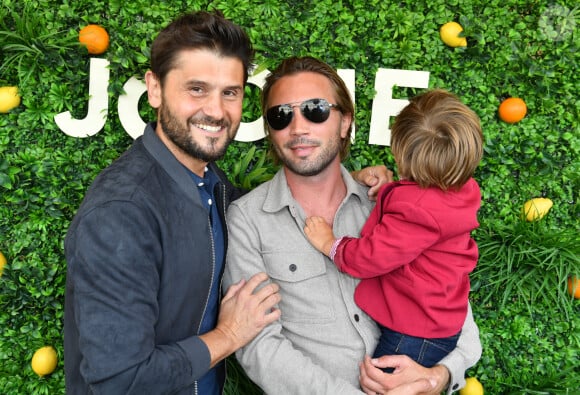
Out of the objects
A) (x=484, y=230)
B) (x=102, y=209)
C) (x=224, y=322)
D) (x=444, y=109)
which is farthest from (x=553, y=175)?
(x=102, y=209)

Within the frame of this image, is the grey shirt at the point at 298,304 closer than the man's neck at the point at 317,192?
Yes

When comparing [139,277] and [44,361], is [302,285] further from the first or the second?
[44,361]

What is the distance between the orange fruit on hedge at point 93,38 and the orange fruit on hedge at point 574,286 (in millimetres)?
3696

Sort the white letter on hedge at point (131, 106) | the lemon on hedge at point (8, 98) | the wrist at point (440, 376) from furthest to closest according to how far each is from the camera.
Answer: the white letter on hedge at point (131, 106)
the lemon on hedge at point (8, 98)
the wrist at point (440, 376)

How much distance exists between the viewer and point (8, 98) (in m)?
2.92

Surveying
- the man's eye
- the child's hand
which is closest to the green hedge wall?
the child's hand

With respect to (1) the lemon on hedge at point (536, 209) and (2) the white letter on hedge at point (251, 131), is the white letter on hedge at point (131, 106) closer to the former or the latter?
(2) the white letter on hedge at point (251, 131)

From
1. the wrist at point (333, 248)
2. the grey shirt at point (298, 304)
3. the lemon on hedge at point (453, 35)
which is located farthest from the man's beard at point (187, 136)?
the lemon on hedge at point (453, 35)

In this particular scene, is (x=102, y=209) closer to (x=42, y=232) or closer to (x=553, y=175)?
(x=42, y=232)

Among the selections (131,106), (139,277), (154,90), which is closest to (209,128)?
(154,90)

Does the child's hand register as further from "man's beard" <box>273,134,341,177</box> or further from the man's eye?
the man's eye

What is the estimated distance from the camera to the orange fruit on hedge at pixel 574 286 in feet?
10.0

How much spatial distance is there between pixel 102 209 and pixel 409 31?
257 cm

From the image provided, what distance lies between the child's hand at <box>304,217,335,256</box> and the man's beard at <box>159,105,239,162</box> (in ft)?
2.12
